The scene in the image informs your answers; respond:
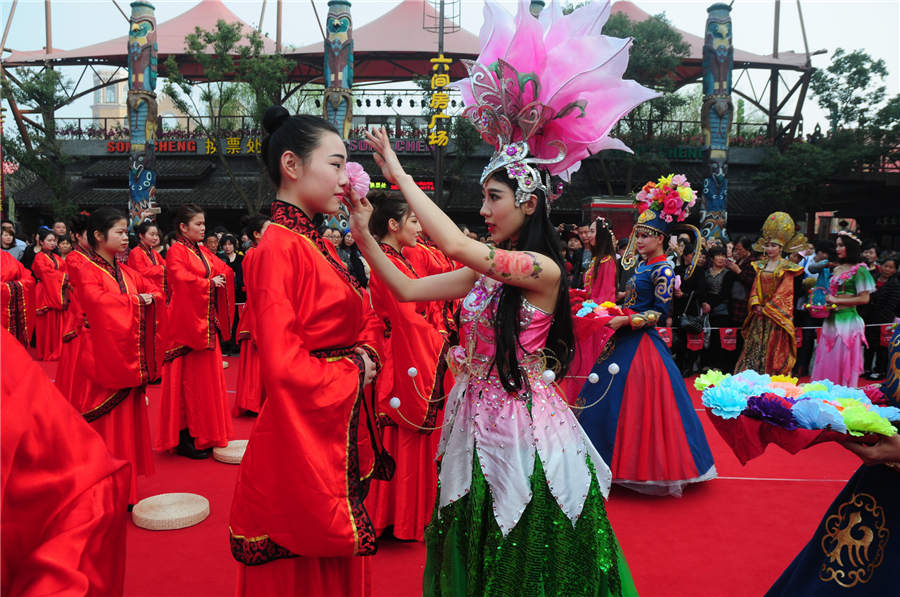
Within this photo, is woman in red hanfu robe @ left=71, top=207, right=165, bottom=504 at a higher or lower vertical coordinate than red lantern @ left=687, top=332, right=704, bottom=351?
higher

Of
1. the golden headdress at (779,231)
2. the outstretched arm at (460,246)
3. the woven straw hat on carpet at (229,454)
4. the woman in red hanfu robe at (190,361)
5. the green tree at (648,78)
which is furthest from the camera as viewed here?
the green tree at (648,78)

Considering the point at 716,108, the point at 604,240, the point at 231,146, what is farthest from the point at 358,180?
the point at 231,146

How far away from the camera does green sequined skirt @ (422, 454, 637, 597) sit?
185 cm

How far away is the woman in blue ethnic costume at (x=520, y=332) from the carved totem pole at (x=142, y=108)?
15913mm

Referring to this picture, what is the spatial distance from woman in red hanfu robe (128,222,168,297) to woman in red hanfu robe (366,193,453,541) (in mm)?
2241

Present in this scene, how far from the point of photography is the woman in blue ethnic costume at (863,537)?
5.53 ft

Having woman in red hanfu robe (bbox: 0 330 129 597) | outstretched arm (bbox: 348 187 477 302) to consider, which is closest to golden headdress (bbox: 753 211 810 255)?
outstretched arm (bbox: 348 187 477 302)

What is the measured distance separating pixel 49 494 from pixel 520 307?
4.28 feet

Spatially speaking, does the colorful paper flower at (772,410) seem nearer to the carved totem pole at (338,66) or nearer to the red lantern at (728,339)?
the red lantern at (728,339)

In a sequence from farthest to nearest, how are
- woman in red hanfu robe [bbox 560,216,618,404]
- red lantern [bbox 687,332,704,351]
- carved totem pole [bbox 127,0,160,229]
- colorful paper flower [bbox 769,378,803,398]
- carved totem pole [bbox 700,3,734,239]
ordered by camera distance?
carved totem pole [bbox 700,3,734,239] < carved totem pole [bbox 127,0,160,229] < red lantern [bbox 687,332,704,351] < woman in red hanfu robe [bbox 560,216,618,404] < colorful paper flower [bbox 769,378,803,398]

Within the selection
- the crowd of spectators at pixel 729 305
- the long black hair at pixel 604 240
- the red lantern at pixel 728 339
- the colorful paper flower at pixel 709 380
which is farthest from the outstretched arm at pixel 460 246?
the red lantern at pixel 728 339

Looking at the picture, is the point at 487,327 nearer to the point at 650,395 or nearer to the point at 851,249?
the point at 650,395

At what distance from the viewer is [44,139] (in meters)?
18.7

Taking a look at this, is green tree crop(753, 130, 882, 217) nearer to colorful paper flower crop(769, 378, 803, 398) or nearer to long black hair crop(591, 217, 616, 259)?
long black hair crop(591, 217, 616, 259)
